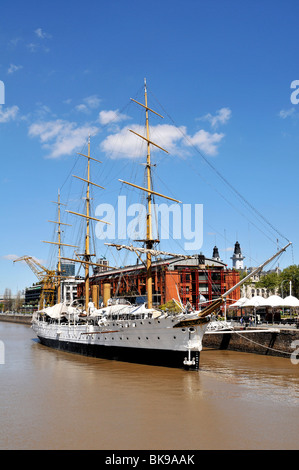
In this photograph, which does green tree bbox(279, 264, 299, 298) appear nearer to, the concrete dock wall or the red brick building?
the red brick building

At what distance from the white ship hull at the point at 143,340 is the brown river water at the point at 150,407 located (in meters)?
1.19

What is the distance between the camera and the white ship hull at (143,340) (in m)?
34.1

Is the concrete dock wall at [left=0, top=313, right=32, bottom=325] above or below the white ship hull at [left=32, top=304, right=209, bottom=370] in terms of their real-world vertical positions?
below

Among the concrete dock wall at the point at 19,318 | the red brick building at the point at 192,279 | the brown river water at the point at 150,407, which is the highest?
the red brick building at the point at 192,279

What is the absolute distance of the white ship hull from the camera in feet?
112

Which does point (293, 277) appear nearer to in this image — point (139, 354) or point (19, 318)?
point (139, 354)

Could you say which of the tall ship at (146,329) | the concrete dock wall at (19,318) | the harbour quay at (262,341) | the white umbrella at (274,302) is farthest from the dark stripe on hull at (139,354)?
the concrete dock wall at (19,318)

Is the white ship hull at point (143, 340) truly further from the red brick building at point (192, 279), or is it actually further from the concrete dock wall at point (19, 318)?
the concrete dock wall at point (19, 318)

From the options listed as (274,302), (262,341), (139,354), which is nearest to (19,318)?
(274,302)

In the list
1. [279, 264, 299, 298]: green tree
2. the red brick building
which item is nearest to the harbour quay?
the red brick building

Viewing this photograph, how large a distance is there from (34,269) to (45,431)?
89.7 meters

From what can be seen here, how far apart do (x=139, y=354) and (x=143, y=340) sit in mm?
1430
